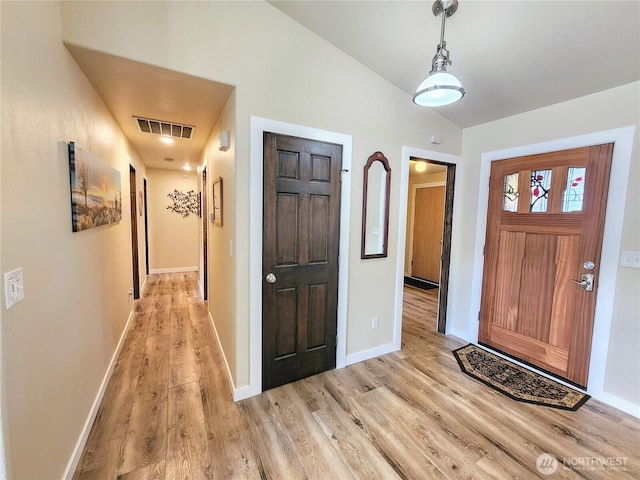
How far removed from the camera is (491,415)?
6.55ft

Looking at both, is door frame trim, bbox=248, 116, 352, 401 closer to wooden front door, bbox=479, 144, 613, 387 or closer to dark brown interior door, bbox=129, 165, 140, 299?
wooden front door, bbox=479, 144, 613, 387

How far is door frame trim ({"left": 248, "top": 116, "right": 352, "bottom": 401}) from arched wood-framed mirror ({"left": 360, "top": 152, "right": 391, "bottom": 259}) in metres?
0.22

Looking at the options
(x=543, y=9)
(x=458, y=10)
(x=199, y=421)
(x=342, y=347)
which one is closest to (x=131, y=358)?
(x=199, y=421)

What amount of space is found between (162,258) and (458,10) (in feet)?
21.6

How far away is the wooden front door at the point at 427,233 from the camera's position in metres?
5.55

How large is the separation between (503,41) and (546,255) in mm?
1814

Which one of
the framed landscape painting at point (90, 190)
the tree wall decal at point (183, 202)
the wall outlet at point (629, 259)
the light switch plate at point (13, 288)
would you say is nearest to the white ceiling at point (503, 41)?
the wall outlet at point (629, 259)

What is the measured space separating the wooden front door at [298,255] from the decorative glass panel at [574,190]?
1967 mm

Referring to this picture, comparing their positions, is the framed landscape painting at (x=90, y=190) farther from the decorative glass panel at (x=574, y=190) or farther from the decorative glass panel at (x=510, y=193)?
the decorative glass panel at (x=574, y=190)

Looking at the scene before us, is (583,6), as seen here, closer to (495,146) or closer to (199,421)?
(495,146)

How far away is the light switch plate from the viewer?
99cm

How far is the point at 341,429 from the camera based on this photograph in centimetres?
184

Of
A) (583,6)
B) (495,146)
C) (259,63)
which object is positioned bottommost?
(495,146)

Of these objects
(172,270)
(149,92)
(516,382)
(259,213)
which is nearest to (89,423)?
(259,213)
